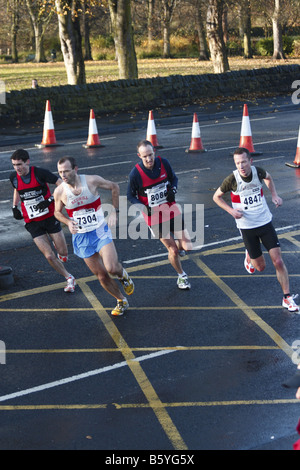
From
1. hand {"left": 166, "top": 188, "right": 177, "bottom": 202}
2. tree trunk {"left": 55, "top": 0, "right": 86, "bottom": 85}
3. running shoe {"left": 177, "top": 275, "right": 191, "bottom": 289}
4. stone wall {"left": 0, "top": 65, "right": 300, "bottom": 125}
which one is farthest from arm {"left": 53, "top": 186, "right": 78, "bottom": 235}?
tree trunk {"left": 55, "top": 0, "right": 86, "bottom": 85}

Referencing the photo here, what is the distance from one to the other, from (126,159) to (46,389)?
10879 mm

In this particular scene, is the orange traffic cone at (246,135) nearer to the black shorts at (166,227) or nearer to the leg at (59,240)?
the black shorts at (166,227)

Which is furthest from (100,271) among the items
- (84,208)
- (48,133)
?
(48,133)

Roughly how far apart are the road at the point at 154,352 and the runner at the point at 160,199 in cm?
58

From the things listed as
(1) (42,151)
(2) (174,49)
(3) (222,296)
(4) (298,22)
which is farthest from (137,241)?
(2) (174,49)

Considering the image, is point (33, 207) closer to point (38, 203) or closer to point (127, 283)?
point (38, 203)

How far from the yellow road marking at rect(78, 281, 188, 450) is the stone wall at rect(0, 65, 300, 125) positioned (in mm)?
14611

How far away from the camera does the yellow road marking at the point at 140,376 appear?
5.65 m

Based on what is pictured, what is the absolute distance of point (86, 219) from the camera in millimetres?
8086

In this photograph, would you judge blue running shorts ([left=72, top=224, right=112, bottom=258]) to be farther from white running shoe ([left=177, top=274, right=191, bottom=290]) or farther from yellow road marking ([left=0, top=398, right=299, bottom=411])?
yellow road marking ([left=0, top=398, right=299, bottom=411])

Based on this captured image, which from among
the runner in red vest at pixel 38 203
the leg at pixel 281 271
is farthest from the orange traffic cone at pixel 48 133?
the leg at pixel 281 271

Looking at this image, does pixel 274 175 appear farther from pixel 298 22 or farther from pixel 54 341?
pixel 298 22

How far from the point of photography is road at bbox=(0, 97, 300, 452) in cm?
575

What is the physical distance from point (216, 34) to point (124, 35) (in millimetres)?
6968
